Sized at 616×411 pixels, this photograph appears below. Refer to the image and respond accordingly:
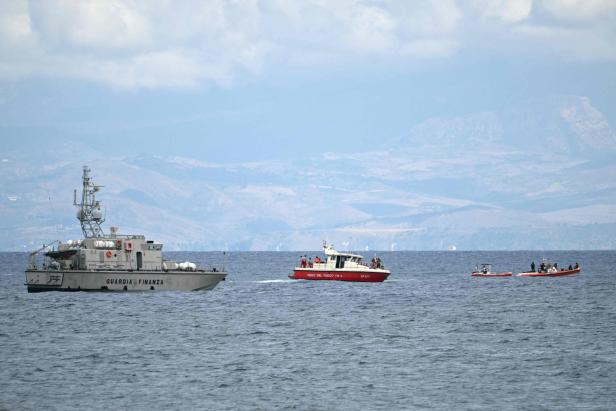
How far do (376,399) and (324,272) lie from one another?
3662 inches

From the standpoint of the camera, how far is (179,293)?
5064 inches

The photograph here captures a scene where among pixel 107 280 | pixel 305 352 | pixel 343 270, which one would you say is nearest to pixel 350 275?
pixel 343 270

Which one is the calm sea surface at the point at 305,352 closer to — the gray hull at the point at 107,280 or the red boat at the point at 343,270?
the gray hull at the point at 107,280

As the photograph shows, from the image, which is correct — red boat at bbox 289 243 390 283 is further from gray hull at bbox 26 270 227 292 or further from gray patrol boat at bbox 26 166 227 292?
gray patrol boat at bbox 26 166 227 292

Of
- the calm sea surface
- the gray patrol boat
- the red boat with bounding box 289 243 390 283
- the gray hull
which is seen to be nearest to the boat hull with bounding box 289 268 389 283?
the red boat with bounding box 289 243 390 283

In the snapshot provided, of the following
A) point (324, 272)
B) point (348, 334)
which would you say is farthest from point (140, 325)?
point (324, 272)

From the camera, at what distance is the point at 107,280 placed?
392ft

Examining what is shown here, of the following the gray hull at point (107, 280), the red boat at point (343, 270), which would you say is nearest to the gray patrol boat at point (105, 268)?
Answer: the gray hull at point (107, 280)

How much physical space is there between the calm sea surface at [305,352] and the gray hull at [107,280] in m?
1.43

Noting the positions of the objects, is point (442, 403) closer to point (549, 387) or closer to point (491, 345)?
point (549, 387)

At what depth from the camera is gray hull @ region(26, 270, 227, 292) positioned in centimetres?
11900

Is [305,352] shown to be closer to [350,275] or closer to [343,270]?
[343,270]

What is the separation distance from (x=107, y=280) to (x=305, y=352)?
148ft

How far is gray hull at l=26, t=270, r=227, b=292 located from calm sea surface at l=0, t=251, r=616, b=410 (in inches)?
56.2
